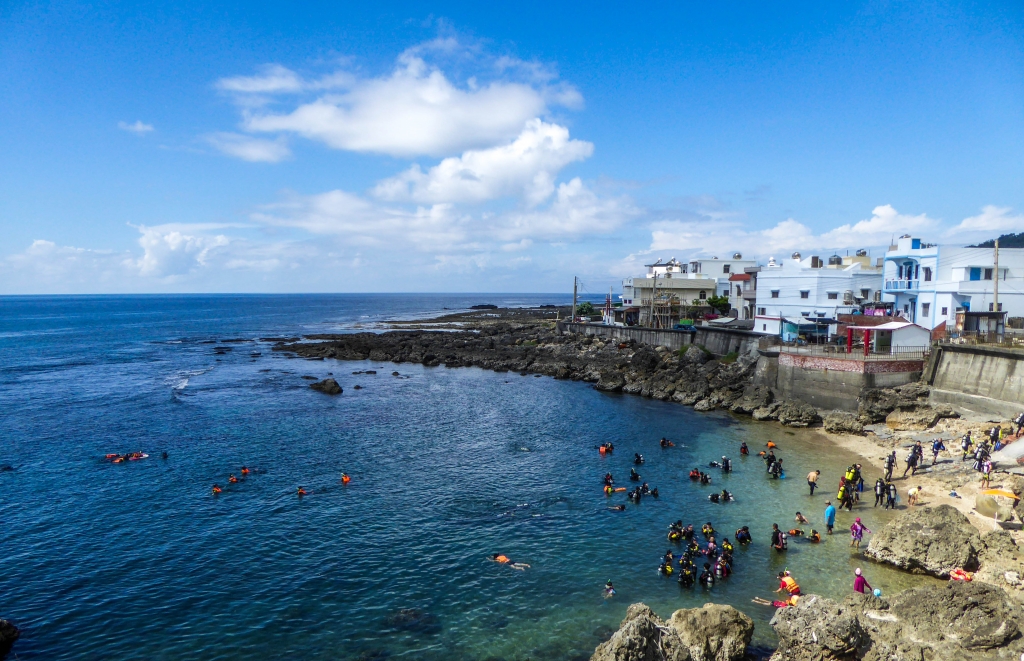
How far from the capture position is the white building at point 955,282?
5462 cm

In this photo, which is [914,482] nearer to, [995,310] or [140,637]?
[995,310]

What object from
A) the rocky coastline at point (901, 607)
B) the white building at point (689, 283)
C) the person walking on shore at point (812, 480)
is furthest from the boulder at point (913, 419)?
the white building at point (689, 283)

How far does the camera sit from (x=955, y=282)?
55281mm

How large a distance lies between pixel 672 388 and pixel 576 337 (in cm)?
4007

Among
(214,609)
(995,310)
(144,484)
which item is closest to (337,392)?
(144,484)

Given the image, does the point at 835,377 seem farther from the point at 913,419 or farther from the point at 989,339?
the point at 989,339

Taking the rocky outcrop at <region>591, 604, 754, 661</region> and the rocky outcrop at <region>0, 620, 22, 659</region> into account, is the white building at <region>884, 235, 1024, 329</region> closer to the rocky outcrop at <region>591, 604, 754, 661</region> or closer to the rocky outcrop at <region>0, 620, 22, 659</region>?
the rocky outcrop at <region>591, 604, 754, 661</region>

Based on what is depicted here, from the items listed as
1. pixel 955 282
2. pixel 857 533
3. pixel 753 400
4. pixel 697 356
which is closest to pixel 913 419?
pixel 753 400

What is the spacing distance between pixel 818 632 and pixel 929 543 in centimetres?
1081

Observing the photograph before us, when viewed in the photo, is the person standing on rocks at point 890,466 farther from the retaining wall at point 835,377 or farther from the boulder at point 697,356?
the boulder at point 697,356

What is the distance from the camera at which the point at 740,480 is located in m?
36.4

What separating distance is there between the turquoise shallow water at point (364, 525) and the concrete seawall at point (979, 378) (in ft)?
39.0

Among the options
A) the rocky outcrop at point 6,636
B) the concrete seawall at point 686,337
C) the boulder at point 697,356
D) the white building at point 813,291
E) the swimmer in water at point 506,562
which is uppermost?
the white building at point 813,291

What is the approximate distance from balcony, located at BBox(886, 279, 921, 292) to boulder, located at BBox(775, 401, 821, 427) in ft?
75.5
